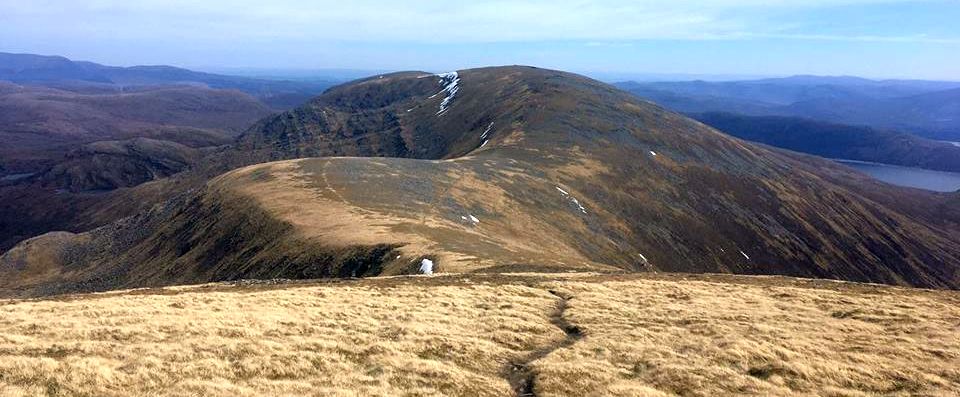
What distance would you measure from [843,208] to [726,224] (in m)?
56.9

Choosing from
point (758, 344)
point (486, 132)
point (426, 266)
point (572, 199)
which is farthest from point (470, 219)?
point (486, 132)

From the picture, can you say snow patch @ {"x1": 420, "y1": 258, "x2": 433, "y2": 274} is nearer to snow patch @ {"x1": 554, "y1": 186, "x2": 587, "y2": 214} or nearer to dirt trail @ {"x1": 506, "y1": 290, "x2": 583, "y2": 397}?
dirt trail @ {"x1": 506, "y1": 290, "x2": 583, "y2": 397}

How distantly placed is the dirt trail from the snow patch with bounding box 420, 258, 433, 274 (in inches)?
431

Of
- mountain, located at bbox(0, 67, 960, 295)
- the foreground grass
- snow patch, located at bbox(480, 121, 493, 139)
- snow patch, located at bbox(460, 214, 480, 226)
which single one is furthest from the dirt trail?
snow patch, located at bbox(480, 121, 493, 139)

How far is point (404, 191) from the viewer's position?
6406cm

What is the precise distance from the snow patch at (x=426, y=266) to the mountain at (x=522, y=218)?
37 centimetres

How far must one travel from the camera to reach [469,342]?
22.1 m

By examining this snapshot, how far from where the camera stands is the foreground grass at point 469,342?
1781cm

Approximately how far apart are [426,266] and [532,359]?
57.0 feet

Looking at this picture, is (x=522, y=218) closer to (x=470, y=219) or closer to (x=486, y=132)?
(x=470, y=219)

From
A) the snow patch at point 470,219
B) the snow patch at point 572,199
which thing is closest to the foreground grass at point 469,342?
the snow patch at point 470,219

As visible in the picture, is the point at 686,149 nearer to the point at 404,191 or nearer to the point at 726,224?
the point at 726,224

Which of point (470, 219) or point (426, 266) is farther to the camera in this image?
point (470, 219)

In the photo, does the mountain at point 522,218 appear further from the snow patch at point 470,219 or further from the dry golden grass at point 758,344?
the dry golden grass at point 758,344
